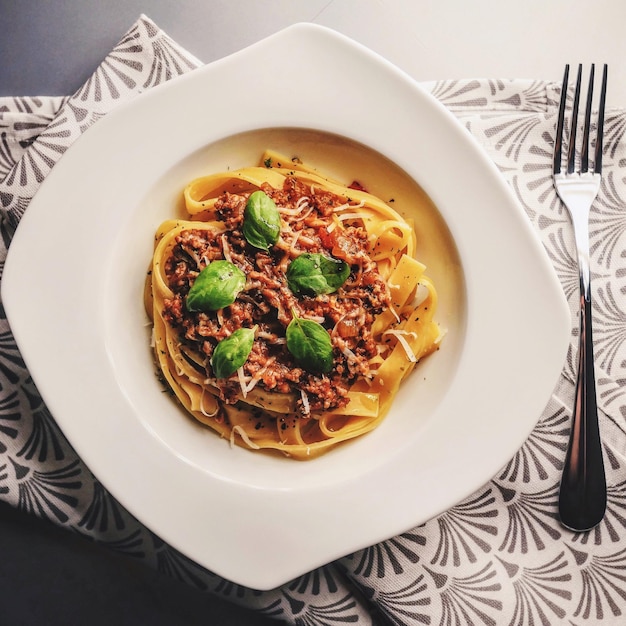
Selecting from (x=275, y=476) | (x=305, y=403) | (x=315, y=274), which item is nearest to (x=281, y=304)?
(x=315, y=274)

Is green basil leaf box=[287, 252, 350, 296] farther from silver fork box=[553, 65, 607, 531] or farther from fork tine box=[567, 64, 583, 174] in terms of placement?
fork tine box=[567, 64, 583, 174]

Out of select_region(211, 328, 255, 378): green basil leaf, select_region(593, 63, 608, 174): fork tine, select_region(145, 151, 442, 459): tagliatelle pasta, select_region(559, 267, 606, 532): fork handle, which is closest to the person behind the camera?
select_region(211, 328, 255, 378): green basil leaf

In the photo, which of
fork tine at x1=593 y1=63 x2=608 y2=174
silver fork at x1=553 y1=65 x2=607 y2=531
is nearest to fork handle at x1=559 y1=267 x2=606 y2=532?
silver fork at x1=553 y1=65 x2=607 y2=531

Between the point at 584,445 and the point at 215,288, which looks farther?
the point at 584,445

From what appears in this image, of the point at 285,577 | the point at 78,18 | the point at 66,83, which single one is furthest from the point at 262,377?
the point at 78,18

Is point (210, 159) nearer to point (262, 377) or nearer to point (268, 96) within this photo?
point (268, 96)

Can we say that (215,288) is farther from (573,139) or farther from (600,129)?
(600,129)
